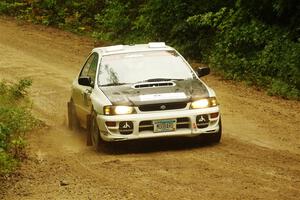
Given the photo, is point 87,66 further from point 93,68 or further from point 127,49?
point 127,49

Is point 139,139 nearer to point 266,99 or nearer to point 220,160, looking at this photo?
point 220,160

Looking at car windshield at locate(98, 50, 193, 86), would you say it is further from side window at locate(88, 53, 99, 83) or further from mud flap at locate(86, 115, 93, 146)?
mud flap at locate(86, 115, 93, 146)

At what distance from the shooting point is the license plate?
424 inches

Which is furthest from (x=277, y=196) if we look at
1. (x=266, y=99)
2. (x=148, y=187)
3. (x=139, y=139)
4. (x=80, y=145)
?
(x=266, y=99)

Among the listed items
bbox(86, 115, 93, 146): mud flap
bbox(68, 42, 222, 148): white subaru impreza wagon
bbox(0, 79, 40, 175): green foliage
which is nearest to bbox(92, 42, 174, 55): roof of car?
bbox(68, 42, 222, 148): white subaru impreza wagon

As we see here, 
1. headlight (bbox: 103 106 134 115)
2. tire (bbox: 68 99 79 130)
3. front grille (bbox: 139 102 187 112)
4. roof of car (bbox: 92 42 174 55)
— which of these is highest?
roof of car (bbox: 92 42 174 55)

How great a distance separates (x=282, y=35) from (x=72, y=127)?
7385 millimetres

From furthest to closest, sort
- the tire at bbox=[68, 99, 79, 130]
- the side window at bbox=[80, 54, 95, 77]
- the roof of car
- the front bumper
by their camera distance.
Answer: the tire at bbox=[68, 99, 79, 130]
the side window at bbox=[80, 54, 95, 77]
the roof of car
the front bumper

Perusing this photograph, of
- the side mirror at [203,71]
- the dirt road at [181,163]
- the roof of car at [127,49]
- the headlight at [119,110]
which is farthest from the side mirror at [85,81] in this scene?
the side mirror at [203,71]

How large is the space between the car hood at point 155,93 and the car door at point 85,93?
1.75 ft

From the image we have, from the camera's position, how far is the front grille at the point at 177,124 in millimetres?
10773

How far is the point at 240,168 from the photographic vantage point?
9.48 meters

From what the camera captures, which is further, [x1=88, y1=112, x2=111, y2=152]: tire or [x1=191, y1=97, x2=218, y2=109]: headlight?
[x1=88, y1=112, x2=111, y2=152]: tire

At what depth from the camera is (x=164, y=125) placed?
10797 mm
